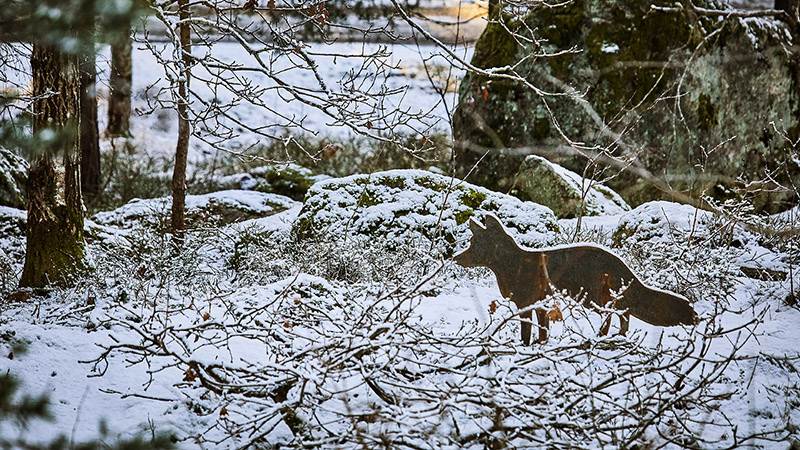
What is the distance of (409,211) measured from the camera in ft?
23.8

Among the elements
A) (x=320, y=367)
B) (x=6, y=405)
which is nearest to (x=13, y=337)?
(x=320, y=367)

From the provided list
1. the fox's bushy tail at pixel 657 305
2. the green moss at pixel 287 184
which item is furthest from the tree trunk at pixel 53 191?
the green moss at pixel 287 184

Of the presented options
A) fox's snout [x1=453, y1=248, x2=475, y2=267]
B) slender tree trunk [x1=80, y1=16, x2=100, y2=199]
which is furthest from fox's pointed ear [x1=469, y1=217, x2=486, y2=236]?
slender tree trunk [x1=80, y1=16, x2=100, y2=199]

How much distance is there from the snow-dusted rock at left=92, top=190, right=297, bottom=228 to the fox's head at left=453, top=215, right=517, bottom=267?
4.05 meters

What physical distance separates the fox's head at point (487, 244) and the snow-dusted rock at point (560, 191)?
3669mm

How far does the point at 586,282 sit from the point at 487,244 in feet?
2.01

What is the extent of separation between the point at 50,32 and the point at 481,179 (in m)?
8.40

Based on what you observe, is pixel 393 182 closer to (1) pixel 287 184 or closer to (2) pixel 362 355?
(1) pixel 287 184

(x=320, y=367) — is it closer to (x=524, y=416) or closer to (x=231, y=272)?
(x=524, y=416)

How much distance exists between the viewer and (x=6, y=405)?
6.76ft

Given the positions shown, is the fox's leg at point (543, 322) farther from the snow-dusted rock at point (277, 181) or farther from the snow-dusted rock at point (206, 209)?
the snow-dusted rock at point (277, 181)

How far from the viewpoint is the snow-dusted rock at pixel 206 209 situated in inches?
342

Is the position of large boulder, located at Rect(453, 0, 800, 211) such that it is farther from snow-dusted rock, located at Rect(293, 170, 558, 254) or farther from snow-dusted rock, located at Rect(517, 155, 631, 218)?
snow-dusted rock, located at Rect(293, 170, 558, 254)

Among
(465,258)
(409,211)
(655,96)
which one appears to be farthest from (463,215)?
(655,96)
